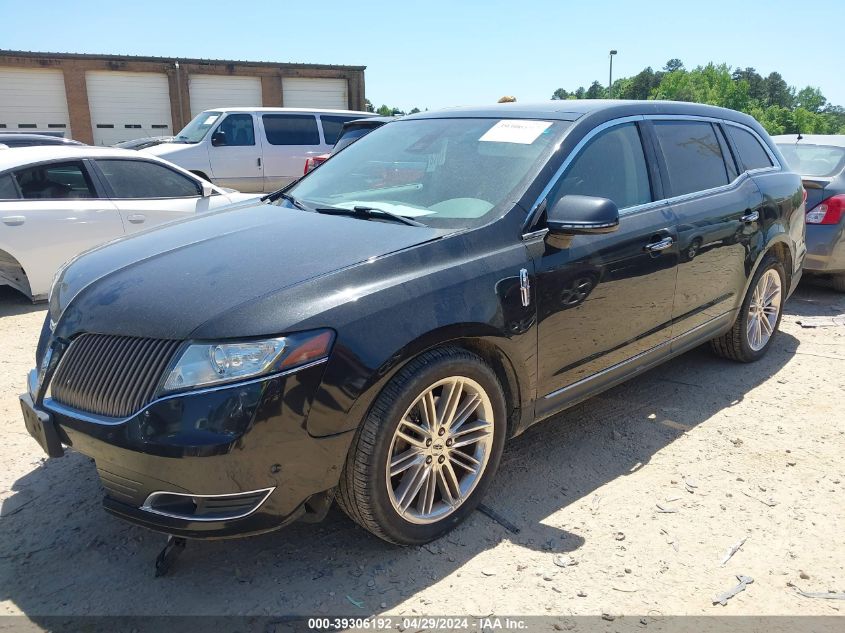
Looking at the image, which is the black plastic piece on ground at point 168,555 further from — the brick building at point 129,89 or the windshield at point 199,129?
the brick building at point 129,89

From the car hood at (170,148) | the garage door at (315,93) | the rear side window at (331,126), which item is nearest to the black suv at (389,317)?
the car hood at (170,148)

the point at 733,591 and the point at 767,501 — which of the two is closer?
the point at 733,591

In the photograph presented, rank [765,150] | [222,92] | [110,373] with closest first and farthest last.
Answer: [110,373], [765,150], [222,92]

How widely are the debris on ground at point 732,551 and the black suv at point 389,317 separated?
0.97 m

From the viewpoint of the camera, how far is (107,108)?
2728 centimetres

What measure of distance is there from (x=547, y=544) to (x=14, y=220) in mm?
5527

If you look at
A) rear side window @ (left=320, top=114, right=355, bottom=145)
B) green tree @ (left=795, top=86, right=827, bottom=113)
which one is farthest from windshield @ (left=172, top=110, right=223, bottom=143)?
green tree @ (left=795, top=86, right=827, bottom=113)

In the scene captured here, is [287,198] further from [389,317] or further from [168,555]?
[168,555]

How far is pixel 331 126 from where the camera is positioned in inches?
555

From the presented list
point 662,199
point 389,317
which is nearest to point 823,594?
point 389,317

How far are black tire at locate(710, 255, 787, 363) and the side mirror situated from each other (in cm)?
222

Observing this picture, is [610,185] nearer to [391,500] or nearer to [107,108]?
[391,500]

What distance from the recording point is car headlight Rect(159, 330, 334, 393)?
7.52 feet

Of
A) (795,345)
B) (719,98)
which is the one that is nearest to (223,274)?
(795,345)
